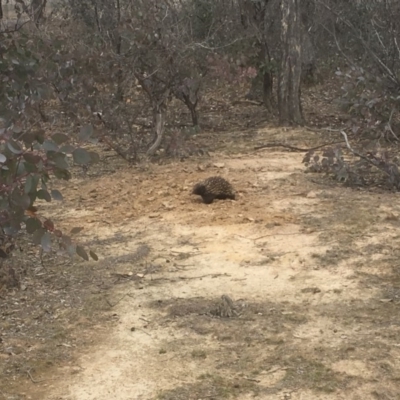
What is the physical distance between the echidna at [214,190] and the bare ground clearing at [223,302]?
112 mm

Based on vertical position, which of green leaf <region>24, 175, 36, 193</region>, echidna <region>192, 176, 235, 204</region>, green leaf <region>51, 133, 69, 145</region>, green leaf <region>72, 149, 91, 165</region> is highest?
green leaf <region>51, 133, 69, 145</region>

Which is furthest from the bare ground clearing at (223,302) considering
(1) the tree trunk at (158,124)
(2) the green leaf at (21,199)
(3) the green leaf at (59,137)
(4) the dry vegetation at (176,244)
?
(1) the tree trunk at (158,124)

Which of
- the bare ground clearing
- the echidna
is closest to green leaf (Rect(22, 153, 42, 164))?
the bare ground clearing

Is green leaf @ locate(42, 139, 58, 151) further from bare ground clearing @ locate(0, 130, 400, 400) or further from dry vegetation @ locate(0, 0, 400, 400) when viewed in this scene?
bare ground clearing @ locate(0, 130, 400, 400)

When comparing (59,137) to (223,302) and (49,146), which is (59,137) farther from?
(223,302)

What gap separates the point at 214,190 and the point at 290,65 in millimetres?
4903

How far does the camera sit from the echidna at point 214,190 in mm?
6293

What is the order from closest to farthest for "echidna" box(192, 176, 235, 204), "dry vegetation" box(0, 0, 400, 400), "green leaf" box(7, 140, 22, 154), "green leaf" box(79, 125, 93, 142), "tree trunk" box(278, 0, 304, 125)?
"green leaf" box(7, 140, 22, 154) < "green leaf" box(79, 125, 93, 142) < "dry vegetation" box(0, 0, 400, 400) < "echidna" box(192, 176, 235, 204) < "tree trunk" box(278, 0, 304, 125)

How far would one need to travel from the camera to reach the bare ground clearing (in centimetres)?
340

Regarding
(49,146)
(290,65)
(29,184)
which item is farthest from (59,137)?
(290,65)

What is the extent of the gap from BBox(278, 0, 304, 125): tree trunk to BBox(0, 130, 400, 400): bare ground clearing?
3961mm

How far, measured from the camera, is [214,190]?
629 cm

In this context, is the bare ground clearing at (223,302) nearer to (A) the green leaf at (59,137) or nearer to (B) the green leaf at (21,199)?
(B) the green leaf at (21,199)

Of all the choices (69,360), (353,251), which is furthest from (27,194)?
(353,251)
